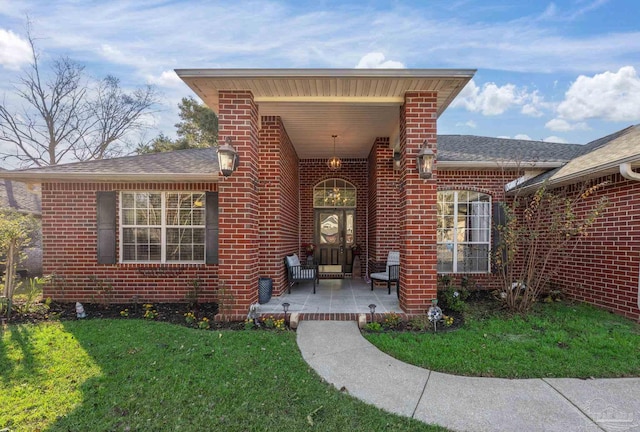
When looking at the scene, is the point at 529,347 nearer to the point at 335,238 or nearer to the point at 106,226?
the point at 335,238

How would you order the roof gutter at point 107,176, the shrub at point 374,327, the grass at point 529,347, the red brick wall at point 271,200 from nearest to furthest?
the grass at point 529,347
the shrub at point 374,327
the roof gutter at point 107,176
the red brick wall at point 271,200

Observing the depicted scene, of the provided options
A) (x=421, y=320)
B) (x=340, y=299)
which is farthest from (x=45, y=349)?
(x=421, y=320)

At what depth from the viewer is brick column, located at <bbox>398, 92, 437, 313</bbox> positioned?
461 cm

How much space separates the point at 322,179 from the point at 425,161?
15.6ft

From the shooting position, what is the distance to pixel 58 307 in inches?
224

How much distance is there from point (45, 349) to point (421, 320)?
4.85 metres

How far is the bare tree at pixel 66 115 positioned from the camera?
1460cm

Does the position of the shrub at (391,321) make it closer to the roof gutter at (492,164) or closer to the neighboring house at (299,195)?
the neighboring house at (299,195)

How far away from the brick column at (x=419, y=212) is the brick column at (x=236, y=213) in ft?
8.20

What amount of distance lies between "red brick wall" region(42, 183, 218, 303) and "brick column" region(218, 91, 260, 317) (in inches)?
64.7

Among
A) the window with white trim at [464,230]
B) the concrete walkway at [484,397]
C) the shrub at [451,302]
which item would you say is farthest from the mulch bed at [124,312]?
the window with white trim at [464,230]

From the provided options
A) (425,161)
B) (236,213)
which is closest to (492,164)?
(425,161)

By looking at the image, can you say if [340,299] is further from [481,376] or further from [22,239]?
[22,239]

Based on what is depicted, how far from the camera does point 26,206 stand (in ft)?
37.8
